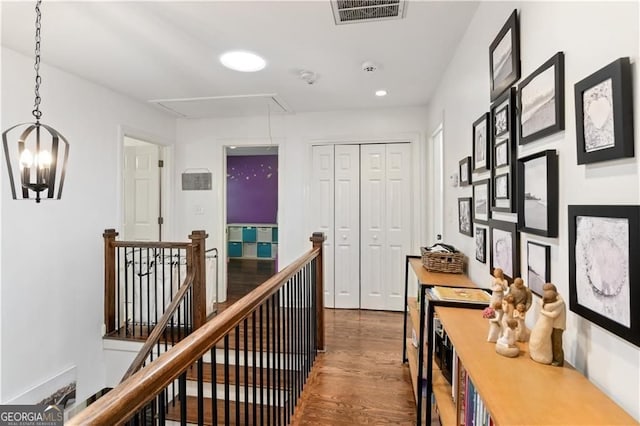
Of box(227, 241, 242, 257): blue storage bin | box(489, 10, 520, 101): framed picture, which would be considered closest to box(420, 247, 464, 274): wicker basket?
box(489, 10, 520, 101): framed picture

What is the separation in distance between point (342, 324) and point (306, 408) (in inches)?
58.3

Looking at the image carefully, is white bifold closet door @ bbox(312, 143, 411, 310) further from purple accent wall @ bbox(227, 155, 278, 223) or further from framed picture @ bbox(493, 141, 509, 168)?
purple accent wall @ bbox(227, 155, 278, 223)

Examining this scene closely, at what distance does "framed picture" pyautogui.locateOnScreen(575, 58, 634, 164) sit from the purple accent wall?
257 inches

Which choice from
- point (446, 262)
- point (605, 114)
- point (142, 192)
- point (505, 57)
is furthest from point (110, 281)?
point (605, 114)

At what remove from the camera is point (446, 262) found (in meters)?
2.15

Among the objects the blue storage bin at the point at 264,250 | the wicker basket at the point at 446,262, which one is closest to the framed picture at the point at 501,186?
the wicker basket at the point at 446,262

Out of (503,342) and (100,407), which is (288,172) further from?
(100,407)

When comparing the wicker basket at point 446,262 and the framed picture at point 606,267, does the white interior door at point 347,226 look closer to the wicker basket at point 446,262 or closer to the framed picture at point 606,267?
the wicker basket at point 446,262

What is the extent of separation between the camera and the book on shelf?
147 cm

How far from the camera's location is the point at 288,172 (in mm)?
4219

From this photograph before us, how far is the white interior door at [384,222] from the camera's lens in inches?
156

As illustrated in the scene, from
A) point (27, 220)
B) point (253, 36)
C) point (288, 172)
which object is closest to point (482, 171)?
point (253, 36)

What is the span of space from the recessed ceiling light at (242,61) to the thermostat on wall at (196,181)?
1.95m

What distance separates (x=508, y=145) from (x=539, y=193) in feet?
1.22
